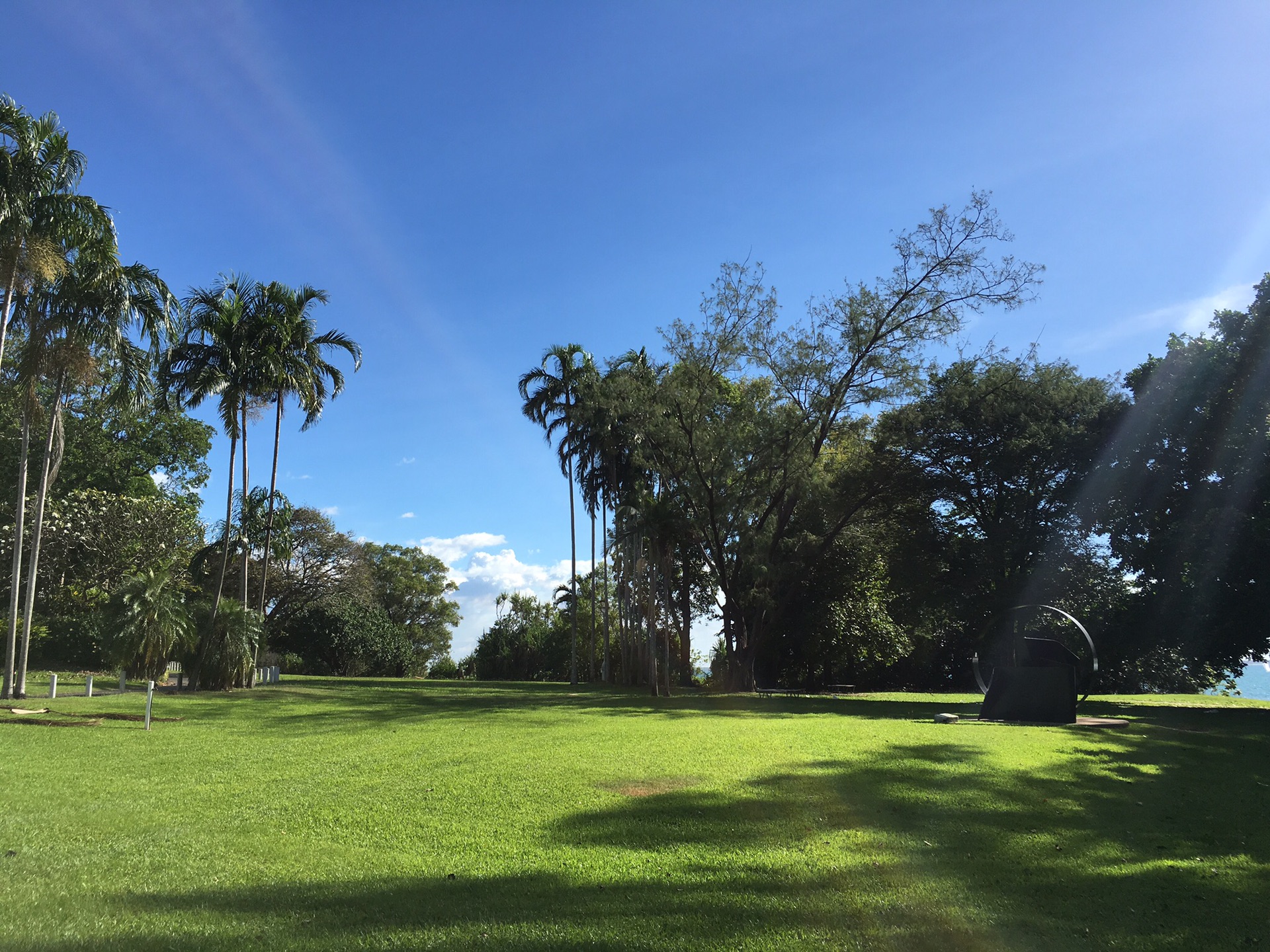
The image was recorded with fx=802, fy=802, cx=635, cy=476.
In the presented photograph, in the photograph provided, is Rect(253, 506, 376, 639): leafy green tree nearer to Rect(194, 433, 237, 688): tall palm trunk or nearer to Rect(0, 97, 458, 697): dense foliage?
Rect(0, 97, 458, 697): dense foliage

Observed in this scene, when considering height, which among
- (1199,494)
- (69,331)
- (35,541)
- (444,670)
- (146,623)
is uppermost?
(69,331)

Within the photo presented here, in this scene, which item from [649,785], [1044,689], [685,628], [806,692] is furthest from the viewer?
[685,628]

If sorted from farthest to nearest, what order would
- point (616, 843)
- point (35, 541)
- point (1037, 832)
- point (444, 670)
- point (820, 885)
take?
point (444, 670), point (35, 541), point (1037, 832), point (616, 843), point (820, 885)

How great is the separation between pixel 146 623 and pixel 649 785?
17398mm

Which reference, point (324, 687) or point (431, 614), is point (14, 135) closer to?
point (324, 687)

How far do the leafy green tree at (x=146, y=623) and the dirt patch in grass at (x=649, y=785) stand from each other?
16.9m

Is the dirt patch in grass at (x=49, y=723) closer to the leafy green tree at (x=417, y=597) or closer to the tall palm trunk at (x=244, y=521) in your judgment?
the tall palm trunk at (x=244, y=521)

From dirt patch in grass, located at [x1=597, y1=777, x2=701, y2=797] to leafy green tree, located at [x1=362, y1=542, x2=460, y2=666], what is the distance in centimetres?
4193

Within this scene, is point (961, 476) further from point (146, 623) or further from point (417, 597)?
point (417, 597)

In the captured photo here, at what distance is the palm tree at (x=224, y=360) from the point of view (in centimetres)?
2250

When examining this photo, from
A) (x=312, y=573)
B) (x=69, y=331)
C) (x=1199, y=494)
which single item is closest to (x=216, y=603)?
(x=69, y=331)

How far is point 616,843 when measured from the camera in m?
5.90

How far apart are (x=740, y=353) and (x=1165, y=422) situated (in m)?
11.8

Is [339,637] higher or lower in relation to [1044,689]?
higher
